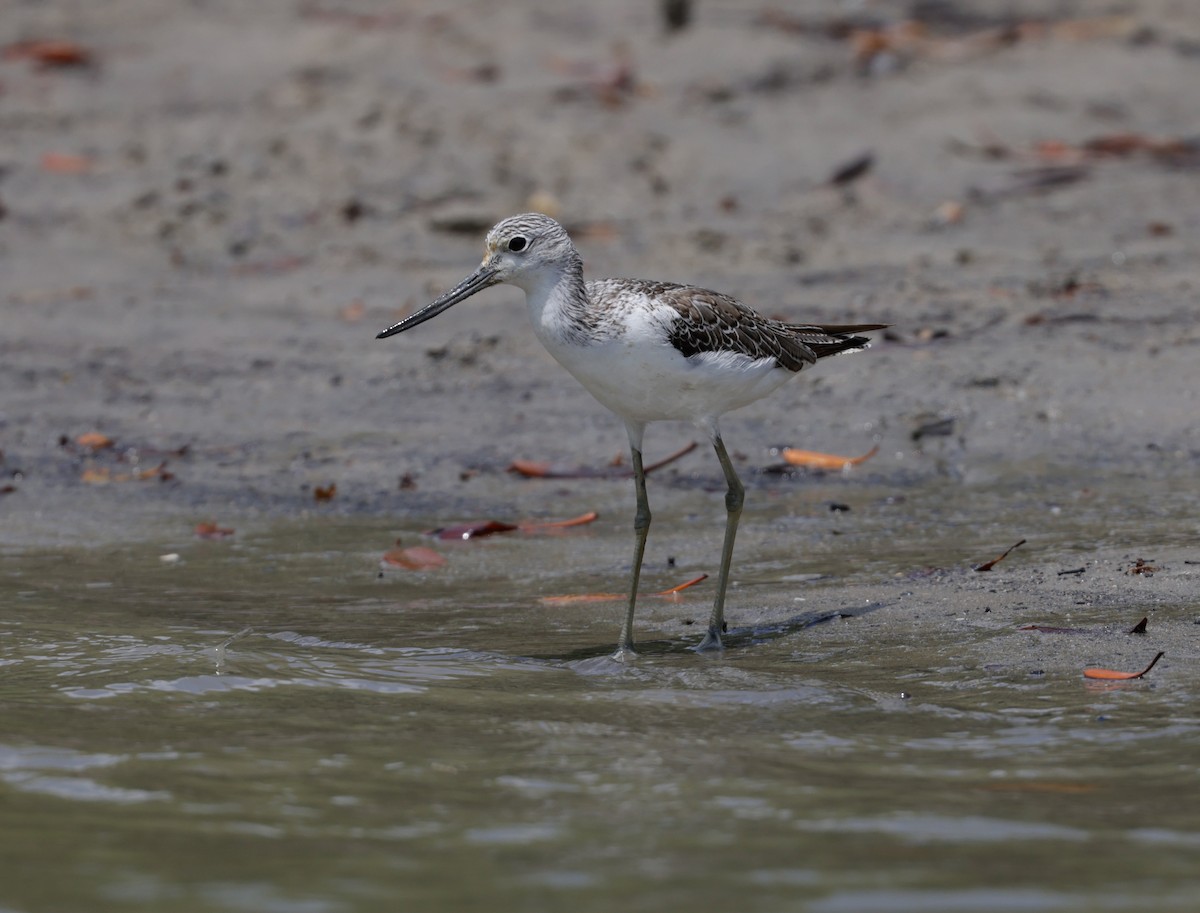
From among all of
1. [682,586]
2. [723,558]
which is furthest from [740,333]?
[682,586]

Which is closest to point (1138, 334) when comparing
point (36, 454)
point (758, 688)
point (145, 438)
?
point (758, 688)

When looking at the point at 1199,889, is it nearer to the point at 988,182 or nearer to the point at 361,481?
the point at 361,481

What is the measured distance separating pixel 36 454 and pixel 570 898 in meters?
5.88

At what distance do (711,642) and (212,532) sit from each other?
2.83 metres

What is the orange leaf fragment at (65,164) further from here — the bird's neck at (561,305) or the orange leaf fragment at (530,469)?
the bird's neck at (561,305)

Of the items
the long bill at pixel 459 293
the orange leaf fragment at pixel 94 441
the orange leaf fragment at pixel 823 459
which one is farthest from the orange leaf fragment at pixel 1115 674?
the orange leaf fragment at pixel 94 441

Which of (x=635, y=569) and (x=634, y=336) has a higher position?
(x=634, y=336)

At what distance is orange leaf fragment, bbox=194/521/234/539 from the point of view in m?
7.46

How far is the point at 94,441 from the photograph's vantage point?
28.3 feet

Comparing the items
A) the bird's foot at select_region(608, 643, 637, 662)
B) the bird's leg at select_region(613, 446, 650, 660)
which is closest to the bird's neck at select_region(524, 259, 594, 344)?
the bird's leg at select_region(613, 446, 650, 660)

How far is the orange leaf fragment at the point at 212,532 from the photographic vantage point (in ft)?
24.5

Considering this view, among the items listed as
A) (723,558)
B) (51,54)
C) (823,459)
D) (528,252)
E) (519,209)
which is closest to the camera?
(528,252)

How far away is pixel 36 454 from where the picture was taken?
28.1 feet

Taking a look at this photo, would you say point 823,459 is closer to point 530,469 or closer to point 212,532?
point 530,469
